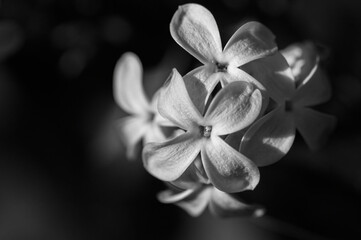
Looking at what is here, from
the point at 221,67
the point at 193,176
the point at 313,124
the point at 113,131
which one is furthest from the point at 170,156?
the point at 113,131

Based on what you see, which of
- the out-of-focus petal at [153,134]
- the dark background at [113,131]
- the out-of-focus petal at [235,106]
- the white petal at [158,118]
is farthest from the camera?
the dark background at [113,131]

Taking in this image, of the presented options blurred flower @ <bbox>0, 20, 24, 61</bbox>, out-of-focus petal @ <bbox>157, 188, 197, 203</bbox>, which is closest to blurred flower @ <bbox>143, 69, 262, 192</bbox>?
out-of-focus petal @ <bbox>157, 188, 197, 203</bbox>

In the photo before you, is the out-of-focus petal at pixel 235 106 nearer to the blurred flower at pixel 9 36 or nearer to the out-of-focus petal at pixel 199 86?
the out-of-focus petal at pixel 199 86

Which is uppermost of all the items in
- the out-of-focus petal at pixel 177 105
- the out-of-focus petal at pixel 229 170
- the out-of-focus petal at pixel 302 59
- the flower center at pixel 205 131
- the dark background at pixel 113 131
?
the out-of-focus petal at pixel 177 105

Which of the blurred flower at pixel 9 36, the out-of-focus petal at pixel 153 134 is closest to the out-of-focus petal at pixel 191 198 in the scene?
the out-of-focus petal at pixel 153 134

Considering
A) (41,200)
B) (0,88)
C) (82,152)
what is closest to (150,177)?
(82,152)

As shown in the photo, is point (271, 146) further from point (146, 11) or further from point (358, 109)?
point (146, 11)
